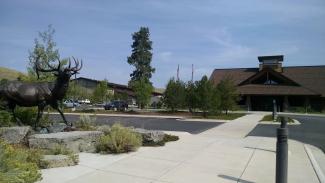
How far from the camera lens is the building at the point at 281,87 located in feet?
160

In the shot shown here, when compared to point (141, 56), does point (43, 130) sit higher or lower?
lower

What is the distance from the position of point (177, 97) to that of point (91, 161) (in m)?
31.3

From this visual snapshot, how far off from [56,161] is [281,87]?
46.2 m

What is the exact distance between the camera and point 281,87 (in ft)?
164

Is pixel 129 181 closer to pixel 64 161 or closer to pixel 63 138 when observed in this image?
pixel 64 161

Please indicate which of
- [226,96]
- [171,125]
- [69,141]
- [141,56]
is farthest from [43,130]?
[141,56]

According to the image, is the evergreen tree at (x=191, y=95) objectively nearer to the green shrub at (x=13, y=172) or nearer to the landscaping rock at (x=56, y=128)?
the landscaping rock at (x=56, y=128)

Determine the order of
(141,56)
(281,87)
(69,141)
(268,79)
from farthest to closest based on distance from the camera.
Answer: (141,56), (268,79), (281,87), (69,141)

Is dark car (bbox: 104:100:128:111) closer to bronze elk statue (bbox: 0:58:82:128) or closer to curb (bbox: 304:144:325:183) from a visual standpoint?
bronze elk statue (bbox: 0:58:82:128)

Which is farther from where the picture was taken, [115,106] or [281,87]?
[281,87]

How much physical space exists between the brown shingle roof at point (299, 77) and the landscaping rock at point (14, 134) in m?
39.0

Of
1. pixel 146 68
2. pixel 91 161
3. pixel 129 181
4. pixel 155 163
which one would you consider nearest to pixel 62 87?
pixel 91 161

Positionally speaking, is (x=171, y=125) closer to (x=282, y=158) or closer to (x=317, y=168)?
(x=317, y=168)

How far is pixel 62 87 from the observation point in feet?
40.5
